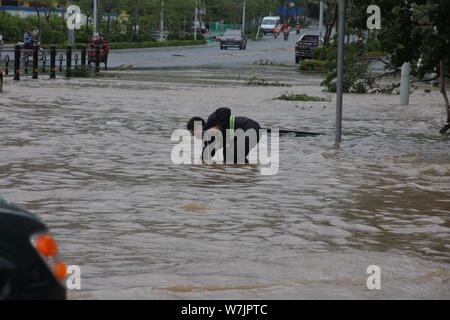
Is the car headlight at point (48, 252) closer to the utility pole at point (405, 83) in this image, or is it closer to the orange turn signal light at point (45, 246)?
the orange turn signal light at point (45, 246)

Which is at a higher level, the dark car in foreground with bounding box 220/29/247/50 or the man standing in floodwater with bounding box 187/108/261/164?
the dark car in foreground with bounding box 220/29/247/50

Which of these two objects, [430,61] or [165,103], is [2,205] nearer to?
[430,61]

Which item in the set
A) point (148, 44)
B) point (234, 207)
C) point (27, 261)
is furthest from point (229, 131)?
point (148, 44)

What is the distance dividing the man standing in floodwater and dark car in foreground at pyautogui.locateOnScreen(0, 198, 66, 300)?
979 centimetres

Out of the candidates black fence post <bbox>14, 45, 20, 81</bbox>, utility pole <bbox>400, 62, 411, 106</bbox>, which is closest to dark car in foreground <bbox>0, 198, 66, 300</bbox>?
utility pole <bbox>400, 62, 411, 106</bbox>

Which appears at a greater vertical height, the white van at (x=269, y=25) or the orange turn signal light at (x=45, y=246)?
the white van at (x=269, y=25)

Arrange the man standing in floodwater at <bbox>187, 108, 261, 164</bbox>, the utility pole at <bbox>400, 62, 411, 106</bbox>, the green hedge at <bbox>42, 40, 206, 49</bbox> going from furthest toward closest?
the green hedge at <bbox>42, 40, 206, 49</bbox> < the utility pole at <bbox>400, 62, 411, 106</bbox> < the man standing in floodwater at <bbox>187, 108, 261, 164</bbox>

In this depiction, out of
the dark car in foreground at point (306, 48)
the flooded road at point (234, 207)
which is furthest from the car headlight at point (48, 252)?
the dark car in foreground at point (306, 48)

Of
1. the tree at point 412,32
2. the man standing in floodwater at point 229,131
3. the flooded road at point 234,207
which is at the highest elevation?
the tree at point 412,32

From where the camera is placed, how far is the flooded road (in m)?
7.12

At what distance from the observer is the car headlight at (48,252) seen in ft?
13.3

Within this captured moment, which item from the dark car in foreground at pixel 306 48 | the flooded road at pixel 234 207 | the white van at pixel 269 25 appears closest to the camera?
the flooded road at pixel 234 207

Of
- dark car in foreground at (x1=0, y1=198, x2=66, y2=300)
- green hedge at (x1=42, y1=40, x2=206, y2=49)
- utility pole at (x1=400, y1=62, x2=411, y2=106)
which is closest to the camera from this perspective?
dark car in foreground at (x1=0, y1=198, x2=66, y2=300)

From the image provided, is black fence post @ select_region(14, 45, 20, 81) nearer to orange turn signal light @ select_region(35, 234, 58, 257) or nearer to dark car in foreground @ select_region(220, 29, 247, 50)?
orange turn signal light @ select_region(35, 234, 58, 257)
